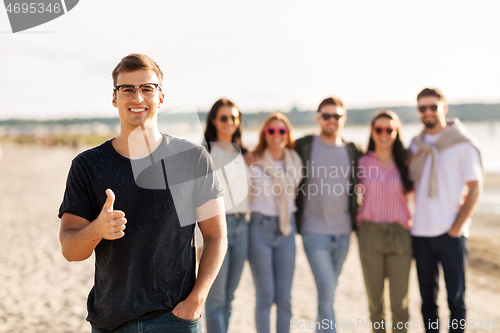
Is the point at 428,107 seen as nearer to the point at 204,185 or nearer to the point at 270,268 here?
the point at 270,268

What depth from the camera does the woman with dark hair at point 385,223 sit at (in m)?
3.95

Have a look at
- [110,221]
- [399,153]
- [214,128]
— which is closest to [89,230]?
[110,221]

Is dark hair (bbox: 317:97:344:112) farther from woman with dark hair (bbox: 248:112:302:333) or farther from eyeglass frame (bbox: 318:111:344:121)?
woman with dark hair (bbox: 248:112:302:333)

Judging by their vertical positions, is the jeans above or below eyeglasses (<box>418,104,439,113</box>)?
below

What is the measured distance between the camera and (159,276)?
212 centimetres

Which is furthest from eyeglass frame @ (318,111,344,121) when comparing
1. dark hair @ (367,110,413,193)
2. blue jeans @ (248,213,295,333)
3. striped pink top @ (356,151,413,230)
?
blue jeans @ (248,213,295,333)

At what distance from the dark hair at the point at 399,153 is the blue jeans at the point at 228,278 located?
1677 millimetres

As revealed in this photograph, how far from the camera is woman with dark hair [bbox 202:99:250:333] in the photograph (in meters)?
3.95

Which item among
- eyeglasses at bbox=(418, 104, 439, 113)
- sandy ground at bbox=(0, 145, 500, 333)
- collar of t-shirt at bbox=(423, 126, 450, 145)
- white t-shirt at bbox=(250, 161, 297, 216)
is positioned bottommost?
sandy ground at bbox=(0, 145, 500, 333)

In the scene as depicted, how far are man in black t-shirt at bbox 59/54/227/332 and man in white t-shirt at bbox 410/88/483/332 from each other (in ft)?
8.67

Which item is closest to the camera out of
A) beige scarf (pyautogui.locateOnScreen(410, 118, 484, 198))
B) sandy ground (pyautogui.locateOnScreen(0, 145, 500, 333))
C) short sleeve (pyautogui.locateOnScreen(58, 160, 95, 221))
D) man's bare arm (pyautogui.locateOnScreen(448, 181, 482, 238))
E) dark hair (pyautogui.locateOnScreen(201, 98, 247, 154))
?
short sleeve (pyautogui.locateOnScreen(58, 160, 95, 221))

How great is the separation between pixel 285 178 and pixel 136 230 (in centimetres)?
238

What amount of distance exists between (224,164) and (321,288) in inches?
63.3

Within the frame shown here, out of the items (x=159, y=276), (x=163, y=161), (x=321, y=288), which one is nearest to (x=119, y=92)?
(x=163, y=161)
